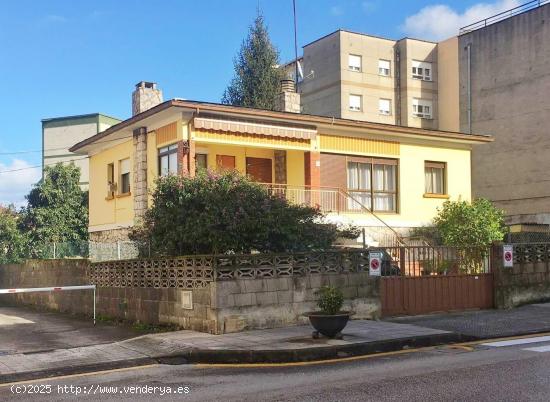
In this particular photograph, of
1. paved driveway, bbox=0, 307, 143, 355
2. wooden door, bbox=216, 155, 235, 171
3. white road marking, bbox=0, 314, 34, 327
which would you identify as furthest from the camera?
wooden door, bbox=216, 155, 235, 171

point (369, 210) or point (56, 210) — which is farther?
point (56, 210)

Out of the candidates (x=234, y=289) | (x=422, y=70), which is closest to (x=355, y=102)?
(x=422, y=70)

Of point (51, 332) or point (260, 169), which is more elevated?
point (260, 169)

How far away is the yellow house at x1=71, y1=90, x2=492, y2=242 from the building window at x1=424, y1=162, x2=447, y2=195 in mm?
39

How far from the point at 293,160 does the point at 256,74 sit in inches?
759

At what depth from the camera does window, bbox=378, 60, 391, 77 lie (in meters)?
43.8

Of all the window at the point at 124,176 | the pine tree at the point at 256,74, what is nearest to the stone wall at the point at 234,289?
the window at the point at 124,176

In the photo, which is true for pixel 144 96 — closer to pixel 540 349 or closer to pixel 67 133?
pixel 540 349

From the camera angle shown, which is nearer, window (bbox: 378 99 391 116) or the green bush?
the green bush

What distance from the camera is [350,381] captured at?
7738mm

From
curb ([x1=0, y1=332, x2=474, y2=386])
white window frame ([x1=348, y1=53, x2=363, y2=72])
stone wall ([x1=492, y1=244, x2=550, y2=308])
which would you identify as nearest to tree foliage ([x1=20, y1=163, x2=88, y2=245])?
curb ([x1=0, y1=332, x2=474, y2=386])

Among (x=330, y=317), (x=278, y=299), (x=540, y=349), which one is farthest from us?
(x=278, y=299)

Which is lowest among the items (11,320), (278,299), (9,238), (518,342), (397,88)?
(11,320)

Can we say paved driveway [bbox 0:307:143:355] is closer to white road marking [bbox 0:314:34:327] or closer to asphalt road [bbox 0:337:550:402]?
white road marking [bbox 0:314:34:327]
